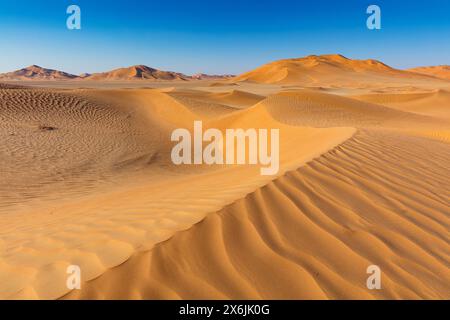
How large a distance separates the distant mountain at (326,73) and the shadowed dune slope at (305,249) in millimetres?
63705

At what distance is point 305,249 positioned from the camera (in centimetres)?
260

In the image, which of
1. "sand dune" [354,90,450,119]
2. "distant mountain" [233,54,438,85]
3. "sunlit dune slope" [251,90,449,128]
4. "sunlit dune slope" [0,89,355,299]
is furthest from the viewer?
"distant mountain" [233,54,438,85]

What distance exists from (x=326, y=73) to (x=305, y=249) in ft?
259

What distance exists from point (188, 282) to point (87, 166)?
26.7 feet

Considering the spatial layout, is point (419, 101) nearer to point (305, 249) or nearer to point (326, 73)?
point (305, 249)

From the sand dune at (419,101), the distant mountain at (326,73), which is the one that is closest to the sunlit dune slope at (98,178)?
the sand dune at (419,101)

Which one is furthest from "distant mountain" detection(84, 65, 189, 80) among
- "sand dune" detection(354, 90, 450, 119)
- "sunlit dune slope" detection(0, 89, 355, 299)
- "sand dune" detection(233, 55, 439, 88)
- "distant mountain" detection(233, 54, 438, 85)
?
"sunlit dune slope" detection(0, 89, 355, 299)

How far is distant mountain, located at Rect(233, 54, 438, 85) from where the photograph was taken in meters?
68.7

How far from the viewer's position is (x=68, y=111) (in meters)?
16.3

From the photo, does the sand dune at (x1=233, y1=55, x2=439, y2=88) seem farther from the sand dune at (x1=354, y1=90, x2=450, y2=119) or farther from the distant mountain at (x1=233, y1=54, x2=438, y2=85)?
the sand dune at (x1=354, y1=90, x2=450, y2=119)

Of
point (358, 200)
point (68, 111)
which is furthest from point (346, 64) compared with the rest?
point (358, 200)

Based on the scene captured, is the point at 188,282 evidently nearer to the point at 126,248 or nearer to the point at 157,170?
the point at 126,248

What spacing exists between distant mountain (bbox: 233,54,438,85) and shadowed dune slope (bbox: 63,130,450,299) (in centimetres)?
6371

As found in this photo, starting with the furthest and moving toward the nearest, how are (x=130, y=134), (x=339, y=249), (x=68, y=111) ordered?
(x=68, y=111) < (x=130, y=134) < (x=339, y=249)
